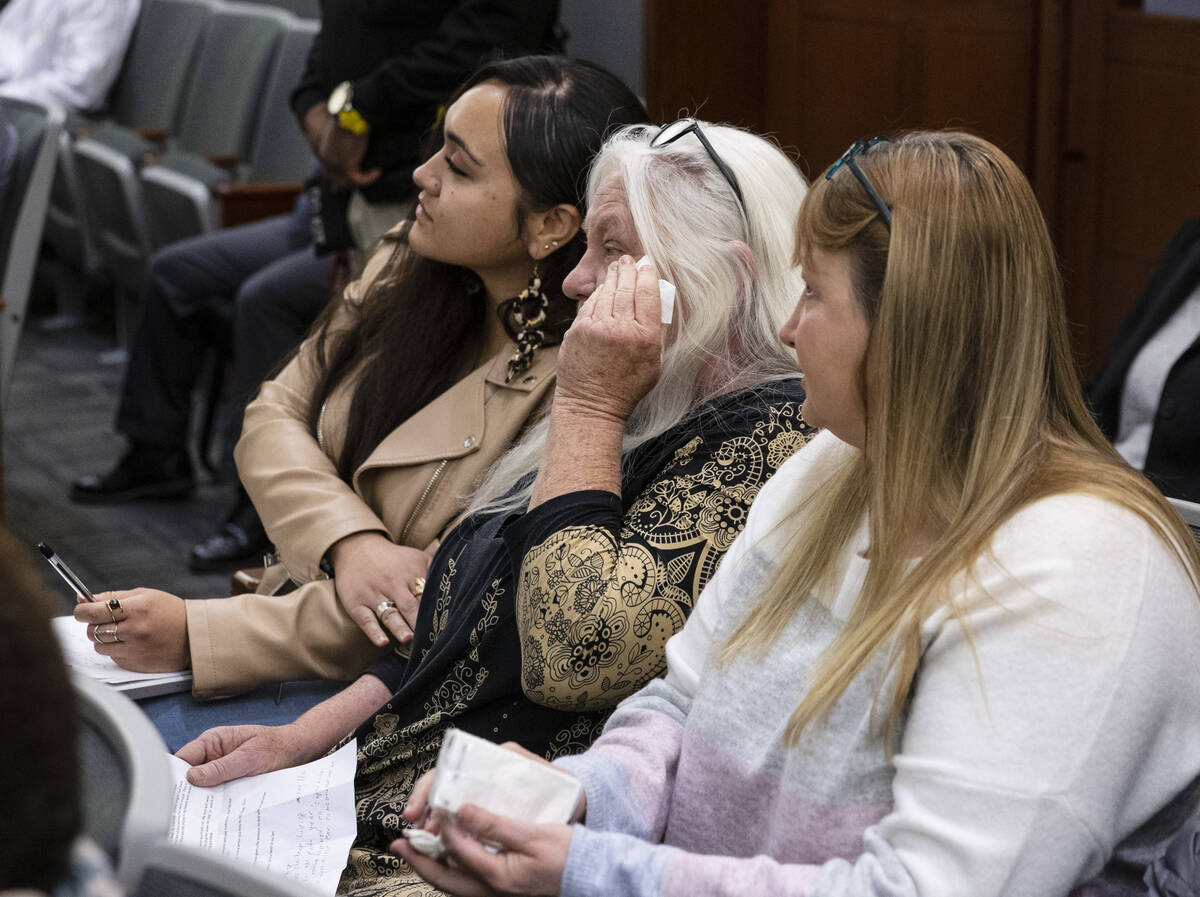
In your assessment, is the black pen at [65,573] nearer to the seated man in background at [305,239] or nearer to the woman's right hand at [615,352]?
the woman's right hand at [615,352]

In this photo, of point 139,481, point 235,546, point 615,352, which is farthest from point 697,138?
point 139,481

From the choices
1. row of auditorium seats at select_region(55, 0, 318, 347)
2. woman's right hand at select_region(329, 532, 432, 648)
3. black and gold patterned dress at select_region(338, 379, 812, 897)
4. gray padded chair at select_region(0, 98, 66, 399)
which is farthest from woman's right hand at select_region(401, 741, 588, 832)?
row of auditorium seats at select_region(55, 0, 318, 347)

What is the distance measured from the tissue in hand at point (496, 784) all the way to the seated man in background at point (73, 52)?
18.0 ft

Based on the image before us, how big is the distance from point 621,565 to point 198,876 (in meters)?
0.69

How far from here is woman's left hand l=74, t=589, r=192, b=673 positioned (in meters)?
1.84

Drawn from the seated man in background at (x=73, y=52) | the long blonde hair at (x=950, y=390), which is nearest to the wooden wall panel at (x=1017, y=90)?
the long blonde hair at (x=950, y=390)

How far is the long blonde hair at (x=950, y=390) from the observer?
112 cm

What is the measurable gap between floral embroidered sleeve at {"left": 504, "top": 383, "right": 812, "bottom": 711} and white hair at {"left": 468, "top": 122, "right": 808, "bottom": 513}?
136 millimetres

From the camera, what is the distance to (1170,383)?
2479 millimetres

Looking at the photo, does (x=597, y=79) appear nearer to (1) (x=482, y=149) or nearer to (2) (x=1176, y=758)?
(1) (x=482, y=149)

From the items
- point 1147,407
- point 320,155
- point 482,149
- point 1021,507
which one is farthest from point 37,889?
point 320,155

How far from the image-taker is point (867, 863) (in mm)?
1079

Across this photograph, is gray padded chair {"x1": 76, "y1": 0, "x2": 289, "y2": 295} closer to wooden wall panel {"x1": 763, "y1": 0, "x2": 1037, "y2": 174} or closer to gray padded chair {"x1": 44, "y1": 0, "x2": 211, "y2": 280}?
gray padded chair {"x1": 44, "y1": 0, "x2": 211, "y2": 280}

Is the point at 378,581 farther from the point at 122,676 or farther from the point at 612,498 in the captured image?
the point at 612,498
